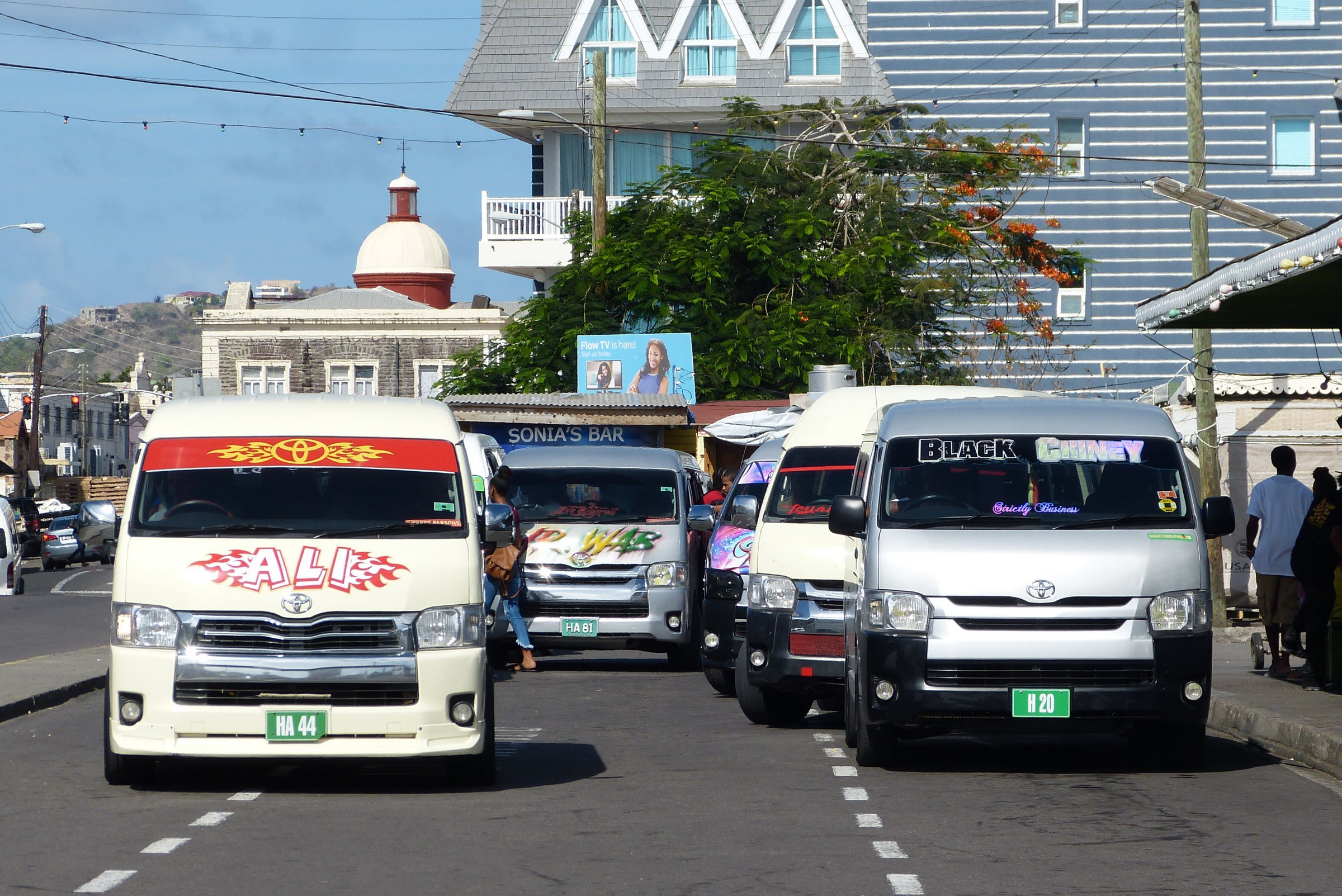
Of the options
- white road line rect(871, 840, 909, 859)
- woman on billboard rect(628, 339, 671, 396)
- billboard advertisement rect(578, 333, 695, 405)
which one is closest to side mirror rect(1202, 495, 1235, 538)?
white road line rect(871, 840, 909, 859)

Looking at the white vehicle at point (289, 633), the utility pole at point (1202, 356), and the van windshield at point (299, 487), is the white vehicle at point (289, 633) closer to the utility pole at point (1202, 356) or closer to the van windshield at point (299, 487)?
the van windshield at point (299, 487)

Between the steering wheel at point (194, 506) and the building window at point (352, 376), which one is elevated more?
the building window at point (352, 376)

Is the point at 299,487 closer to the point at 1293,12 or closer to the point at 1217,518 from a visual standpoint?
the point at 1217,518

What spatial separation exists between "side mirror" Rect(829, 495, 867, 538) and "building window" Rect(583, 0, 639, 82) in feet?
110

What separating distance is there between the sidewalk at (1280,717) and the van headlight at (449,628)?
5168mm

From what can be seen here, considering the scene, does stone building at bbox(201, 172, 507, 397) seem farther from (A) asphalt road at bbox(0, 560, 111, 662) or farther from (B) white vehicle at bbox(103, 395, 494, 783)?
(B) white vehicle at bbox(103, 395, 494, 783)

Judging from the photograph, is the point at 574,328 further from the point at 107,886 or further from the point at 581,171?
the point at 107,886

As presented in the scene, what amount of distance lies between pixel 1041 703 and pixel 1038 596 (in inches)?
23.1

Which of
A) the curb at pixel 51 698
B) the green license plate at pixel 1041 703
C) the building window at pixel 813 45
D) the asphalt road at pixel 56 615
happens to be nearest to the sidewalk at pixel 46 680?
the curb at pixel 51 698

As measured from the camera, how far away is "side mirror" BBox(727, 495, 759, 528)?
14031mm

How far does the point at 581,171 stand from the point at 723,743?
1248 inches

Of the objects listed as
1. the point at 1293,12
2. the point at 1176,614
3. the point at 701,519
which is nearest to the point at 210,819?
the point at 1176,614

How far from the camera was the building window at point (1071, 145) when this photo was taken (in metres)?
40.4

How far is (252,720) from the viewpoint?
946 centimetres
